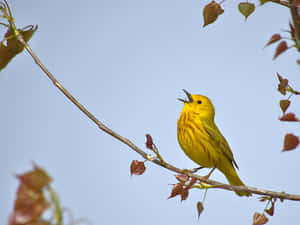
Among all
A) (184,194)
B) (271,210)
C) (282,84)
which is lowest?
(271,210)

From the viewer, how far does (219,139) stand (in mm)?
3078

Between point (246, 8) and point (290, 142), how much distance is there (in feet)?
1.72

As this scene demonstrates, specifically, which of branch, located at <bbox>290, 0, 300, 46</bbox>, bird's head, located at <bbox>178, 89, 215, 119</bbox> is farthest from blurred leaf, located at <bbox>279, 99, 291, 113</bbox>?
bird's head, located at <bbox>178, 89, 215, 119</bbox>

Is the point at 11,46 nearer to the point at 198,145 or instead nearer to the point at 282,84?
the point at 282,84

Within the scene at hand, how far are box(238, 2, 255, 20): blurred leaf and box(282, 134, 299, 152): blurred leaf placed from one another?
0.48 meters

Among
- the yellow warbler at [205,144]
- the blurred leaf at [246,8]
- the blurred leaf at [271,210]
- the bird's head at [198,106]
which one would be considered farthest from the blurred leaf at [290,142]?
the bird's head at [198,106]

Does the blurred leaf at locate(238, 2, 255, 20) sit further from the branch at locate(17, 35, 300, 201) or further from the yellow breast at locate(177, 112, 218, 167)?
the yellow breast at locate(177, 112, 218, 167)

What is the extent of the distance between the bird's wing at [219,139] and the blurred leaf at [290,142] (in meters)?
1.90

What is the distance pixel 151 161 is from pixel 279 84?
689 mm

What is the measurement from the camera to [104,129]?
1650 millimetres

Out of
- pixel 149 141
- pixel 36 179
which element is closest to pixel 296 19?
pixel 149 141

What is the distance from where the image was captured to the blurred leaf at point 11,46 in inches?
58.5

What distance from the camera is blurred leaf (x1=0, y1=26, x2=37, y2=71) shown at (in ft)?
4.87

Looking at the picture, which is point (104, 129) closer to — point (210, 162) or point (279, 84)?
point (279, 84)
